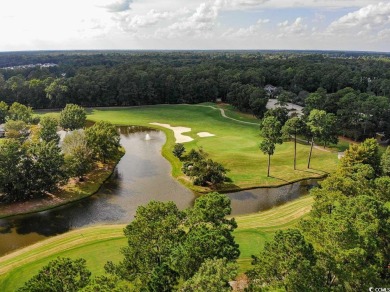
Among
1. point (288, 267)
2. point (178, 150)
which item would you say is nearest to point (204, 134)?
point (178, 150)

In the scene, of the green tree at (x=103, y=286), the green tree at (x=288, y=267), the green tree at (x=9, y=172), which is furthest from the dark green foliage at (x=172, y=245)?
the green tree at (x=9, y=172)

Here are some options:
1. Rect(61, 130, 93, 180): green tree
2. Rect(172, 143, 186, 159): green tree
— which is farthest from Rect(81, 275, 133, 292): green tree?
Rect(172, 143, 186, 159): green tree

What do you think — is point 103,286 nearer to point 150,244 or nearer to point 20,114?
point 150,244

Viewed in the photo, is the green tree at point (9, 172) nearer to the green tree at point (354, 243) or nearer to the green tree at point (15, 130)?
the green tree at point (15, 130)

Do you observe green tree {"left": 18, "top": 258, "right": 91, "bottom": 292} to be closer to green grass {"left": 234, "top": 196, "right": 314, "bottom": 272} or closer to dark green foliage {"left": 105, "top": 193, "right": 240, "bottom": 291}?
dark green foliage {"left": 105, "top": 193, "right": 240, "bottom": 291}

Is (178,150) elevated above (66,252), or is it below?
above

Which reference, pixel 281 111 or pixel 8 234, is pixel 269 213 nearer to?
pixel 8 234
